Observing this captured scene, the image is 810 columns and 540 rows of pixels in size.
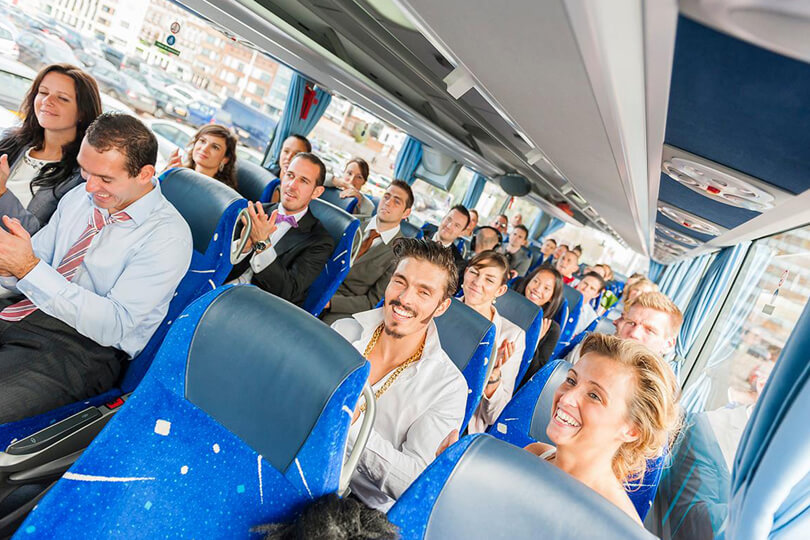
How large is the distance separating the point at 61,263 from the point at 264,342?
1343mm

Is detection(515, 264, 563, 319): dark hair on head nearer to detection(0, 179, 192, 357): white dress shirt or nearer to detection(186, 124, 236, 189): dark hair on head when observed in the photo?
detection(186, 124, 236, 189): dark hair on head

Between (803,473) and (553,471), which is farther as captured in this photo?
(803,473)

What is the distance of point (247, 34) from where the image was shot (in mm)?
3084

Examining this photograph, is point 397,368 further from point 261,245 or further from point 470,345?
point 261,245

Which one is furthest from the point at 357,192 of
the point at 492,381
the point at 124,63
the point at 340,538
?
the point at 340,538

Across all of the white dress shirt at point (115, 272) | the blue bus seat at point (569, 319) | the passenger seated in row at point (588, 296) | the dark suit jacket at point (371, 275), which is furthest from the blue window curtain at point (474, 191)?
the white dress shirt at point (115, 272)

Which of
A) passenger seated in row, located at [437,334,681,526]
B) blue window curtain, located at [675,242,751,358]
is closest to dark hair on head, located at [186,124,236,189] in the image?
passenger seated in row, located at [437,334,681,526]

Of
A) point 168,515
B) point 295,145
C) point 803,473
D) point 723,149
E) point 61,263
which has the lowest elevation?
point 168,515

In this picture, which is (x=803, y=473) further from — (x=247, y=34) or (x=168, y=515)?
(x=247, y=34)

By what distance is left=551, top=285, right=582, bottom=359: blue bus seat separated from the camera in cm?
441

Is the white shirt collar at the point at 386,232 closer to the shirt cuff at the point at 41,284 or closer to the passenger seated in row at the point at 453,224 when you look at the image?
the passenger seated in row at the point at 453,224

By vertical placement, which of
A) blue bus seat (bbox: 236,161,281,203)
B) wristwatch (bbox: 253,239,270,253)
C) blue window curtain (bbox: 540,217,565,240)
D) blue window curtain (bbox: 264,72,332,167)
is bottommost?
wristwatch (bbox: 253,239,270,253)

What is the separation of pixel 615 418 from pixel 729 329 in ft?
16.4

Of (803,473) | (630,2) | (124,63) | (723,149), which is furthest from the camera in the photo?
(124,63)
